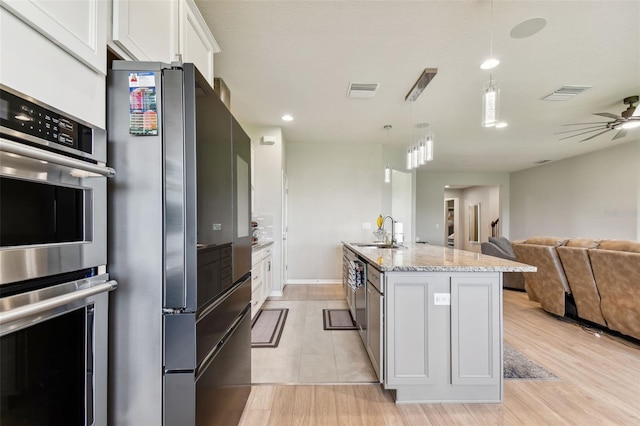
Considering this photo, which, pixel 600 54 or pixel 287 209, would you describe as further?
→ pixel 287 209

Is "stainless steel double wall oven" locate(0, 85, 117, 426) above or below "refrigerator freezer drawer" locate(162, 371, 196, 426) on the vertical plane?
above

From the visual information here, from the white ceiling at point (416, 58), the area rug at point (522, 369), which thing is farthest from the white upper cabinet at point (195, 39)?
the area rug at point (522, 369)

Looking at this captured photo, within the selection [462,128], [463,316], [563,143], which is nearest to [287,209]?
[462,128]

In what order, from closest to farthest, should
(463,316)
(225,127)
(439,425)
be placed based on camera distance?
(225,127) → (439,425) → (463,316)

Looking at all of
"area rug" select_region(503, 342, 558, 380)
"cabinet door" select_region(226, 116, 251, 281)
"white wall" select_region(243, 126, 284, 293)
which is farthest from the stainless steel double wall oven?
"white wall" select_region(243, 126, 284, 293)

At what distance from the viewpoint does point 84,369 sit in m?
0.82

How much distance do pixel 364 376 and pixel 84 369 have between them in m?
1.92

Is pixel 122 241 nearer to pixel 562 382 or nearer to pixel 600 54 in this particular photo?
pixel 562 382

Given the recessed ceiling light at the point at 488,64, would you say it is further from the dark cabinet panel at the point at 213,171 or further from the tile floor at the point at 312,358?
the tile floor at the point at 312,358

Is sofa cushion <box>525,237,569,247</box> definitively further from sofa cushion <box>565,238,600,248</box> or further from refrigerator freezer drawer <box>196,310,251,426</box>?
refrigerator freezer drawer <box>196,310,251,426</box>

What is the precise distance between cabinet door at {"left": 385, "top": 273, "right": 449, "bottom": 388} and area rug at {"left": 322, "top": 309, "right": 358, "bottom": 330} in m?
1.29

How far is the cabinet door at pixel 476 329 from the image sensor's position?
1853 millimetres

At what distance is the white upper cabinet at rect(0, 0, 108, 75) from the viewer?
67 centimetres

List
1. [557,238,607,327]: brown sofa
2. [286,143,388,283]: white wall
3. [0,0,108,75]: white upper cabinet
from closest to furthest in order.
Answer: [0,0,108,75]: white upper cabinet < [557,238,607,327]: brown sofa < [286,143,388,283]: white wall
